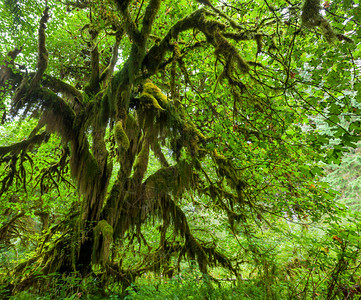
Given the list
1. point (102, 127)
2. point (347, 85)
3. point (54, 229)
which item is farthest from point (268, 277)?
point (54, 229)

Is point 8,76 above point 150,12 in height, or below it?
above

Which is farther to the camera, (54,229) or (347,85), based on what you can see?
(54,229)

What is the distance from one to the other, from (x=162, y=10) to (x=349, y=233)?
6582 mm

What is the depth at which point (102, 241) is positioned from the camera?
4.17m

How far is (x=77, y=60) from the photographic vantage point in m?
6.62

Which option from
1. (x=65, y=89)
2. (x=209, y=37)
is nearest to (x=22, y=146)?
(x=65, y=89)

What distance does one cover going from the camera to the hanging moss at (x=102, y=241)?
3955 mm

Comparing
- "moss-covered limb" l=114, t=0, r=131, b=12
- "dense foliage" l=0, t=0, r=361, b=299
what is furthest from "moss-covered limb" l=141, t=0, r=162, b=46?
"moss-covered limb" l=114, t=0, r=131, b=12

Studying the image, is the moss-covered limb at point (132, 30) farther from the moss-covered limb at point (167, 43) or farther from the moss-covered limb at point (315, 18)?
the moss-covered limb at point (315, 18)

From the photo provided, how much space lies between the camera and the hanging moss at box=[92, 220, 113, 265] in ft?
13.0

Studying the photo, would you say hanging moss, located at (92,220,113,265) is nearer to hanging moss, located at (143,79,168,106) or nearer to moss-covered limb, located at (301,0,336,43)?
hanging moss, located at (143,79,168,106)

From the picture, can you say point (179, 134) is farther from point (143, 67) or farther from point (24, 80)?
point (24, 80)

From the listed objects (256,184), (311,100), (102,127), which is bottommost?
(256,184)

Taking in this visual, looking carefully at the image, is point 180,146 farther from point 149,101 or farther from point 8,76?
point 8,76
